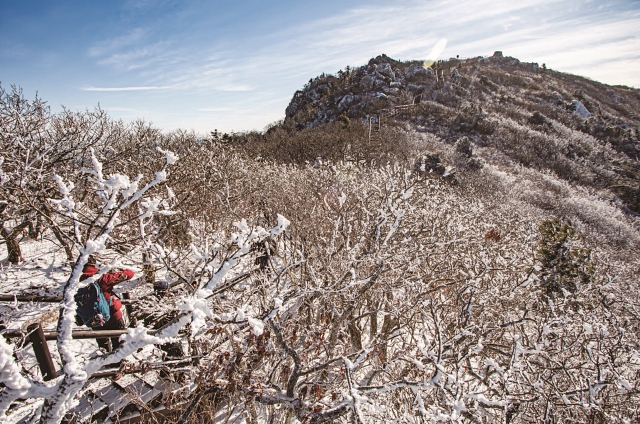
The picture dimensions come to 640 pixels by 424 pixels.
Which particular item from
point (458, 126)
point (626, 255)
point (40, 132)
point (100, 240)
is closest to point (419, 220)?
point (100, 240)

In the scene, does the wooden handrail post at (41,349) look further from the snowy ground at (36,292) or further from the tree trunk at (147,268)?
the tree trunk at (147,268)

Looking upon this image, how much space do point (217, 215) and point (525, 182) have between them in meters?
41.6

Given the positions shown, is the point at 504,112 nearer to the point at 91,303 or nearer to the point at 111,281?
the point at 111,281

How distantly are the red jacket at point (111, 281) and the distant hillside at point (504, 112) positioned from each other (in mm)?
41275

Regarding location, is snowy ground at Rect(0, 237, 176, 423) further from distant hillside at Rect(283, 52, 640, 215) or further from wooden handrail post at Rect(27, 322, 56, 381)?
distant hillside at Rect(283, 52, 640, 215)

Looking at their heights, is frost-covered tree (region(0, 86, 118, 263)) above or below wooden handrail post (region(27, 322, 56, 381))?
above

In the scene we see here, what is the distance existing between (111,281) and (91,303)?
0.42 meters

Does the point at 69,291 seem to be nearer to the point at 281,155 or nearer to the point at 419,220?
the point at 419,220

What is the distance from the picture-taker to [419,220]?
31.4 ft

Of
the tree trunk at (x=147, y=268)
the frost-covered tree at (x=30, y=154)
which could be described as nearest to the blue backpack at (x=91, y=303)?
the tree trunk at (x=147, y=268)

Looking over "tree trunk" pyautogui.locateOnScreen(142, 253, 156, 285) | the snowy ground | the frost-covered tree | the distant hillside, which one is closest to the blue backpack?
the snowy ground

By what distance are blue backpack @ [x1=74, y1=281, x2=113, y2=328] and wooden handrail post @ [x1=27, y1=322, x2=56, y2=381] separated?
1014mm

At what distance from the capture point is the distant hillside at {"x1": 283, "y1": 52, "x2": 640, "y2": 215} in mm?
48125

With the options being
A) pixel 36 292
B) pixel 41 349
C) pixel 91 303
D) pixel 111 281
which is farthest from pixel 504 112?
pixel 41 349
